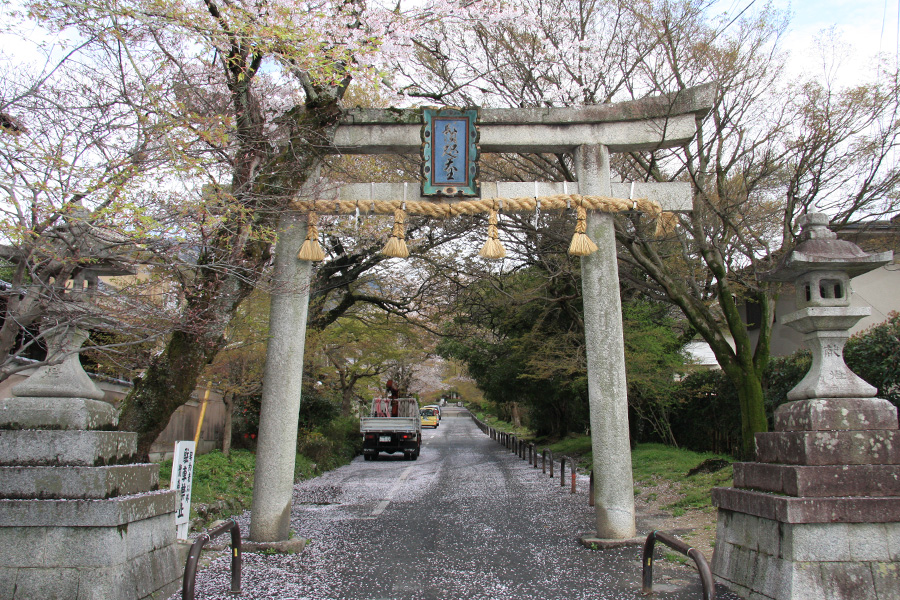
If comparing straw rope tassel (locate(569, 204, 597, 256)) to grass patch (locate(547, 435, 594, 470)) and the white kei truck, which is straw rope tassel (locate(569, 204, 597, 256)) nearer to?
grass patch (locate(547, 435, 594, 470))

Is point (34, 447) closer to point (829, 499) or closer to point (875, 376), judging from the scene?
point (829, 499)

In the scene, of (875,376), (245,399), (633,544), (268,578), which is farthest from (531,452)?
(268,578)

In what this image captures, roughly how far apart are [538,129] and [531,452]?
14.6 m

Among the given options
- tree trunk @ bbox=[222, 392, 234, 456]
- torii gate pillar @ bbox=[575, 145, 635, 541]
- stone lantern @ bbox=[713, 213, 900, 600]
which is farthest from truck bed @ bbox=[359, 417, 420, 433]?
stone lantern @ bbox=[713, 213, 900, 600]

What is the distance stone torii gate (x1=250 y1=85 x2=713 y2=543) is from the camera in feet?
24.3

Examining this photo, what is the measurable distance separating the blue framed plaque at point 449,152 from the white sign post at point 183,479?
4264 millimetres

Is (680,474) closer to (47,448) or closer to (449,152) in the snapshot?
(449,152)

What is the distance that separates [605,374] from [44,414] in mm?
5883

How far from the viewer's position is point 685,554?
14.2ft

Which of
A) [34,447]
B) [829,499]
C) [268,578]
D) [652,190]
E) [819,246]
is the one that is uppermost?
[652,190]

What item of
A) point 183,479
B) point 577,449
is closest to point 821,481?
point 183,479

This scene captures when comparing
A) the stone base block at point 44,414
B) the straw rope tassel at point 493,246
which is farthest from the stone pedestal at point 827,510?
the stone base block at point 44,414

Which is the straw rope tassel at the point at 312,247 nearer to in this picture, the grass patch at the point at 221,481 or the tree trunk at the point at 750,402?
the grass patch at the point at 221,481

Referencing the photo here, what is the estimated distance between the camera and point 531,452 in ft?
67.4
